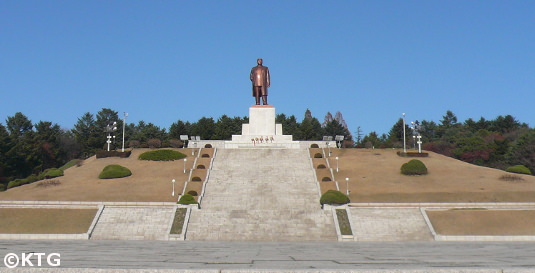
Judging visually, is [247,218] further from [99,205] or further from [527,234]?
[527,234]

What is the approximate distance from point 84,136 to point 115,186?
4200 cm

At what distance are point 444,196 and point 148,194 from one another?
66.5 feet

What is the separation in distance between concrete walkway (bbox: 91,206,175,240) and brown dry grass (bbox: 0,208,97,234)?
84cm

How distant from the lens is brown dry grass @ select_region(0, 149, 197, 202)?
3235 cm

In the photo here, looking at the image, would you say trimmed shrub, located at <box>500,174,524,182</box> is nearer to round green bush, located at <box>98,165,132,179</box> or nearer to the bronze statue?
the bronze statue

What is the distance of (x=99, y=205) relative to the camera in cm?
2888

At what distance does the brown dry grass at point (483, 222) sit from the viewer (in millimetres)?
24891

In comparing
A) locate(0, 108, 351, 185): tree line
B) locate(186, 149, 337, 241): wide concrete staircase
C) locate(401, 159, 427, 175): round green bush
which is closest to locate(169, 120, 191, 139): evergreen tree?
locate(0, 108, 351, 185): tree line

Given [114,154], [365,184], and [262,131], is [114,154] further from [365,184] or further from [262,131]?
[365,184]

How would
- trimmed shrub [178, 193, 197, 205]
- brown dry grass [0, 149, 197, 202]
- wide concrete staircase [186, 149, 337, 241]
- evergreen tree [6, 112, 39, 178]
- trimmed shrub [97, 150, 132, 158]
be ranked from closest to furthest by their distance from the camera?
wide concrete staircase [186, 149, 337, 241]
trimmed shrub [178, 193, 197, 205]
brown dry grass [0, 149, 197, 202]
trimmed shrub [97, 150, 132, 158]
evergreen tree [6, 112, 39, 178]

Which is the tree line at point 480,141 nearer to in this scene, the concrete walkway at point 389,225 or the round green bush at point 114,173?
the concrete walkway at point 389,225

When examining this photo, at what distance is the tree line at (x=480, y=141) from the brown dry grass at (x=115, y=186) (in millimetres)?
23486

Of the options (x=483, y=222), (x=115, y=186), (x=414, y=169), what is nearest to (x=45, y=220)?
(x=115, y=186)

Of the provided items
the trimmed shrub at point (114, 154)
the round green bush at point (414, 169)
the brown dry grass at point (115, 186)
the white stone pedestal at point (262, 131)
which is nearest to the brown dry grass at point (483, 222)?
the round green bush at point (414, 169)
